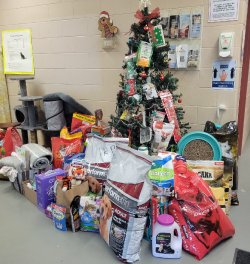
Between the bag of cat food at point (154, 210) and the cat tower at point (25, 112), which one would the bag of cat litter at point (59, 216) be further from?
the cat tower at point (25, 112)

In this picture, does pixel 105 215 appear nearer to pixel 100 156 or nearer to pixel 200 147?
pixel 100 156

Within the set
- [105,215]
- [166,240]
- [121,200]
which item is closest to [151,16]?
[121,200]

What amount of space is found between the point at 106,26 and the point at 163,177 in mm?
2046

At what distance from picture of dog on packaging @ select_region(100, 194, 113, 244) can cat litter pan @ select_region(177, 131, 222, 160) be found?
91cm

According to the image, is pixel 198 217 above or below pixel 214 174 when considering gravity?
below

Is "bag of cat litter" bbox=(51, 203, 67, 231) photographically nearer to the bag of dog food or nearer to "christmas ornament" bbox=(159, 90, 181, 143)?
the bag of dog food

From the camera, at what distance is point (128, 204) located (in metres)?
1.46

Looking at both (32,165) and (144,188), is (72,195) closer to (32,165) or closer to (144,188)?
(144,188)

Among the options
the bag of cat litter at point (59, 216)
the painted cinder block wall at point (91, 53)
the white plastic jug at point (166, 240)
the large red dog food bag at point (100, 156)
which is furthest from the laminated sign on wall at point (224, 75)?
the bag of cat litter at point (59, 216)

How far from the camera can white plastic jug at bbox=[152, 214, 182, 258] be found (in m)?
1.51

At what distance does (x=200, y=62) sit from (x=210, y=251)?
6.05ft

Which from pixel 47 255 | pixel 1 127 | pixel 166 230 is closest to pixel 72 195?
pixel 47 255

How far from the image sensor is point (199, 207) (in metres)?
1.59

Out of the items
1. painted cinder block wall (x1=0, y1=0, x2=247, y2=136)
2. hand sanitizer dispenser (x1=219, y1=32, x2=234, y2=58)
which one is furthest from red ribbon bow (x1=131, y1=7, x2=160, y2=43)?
hand sanitizer dispenser (x1=219, y1=32, x2=234, y2=58)
